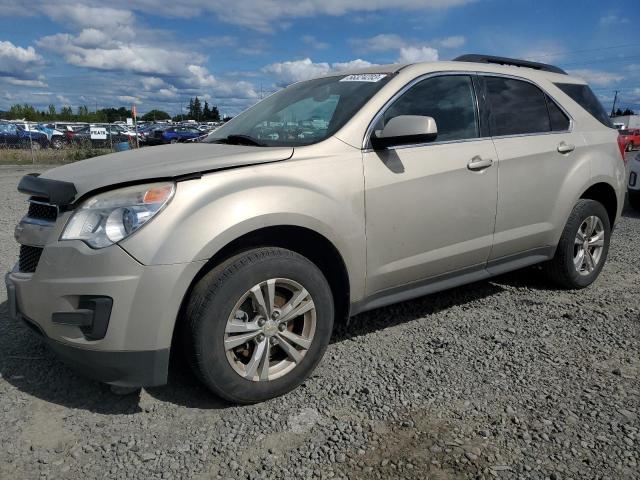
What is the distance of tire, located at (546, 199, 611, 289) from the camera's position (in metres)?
4.28

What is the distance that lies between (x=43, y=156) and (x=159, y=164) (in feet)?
71.3

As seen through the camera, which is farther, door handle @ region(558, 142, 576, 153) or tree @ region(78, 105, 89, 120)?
tree @ region(78, 105, 89, 120)

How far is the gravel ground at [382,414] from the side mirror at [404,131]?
4.30 feet

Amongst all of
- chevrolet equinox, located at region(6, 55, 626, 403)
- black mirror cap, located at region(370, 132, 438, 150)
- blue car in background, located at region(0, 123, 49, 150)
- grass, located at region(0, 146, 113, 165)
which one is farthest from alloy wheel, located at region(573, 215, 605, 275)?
blue car in background, located at region(0, 123, 49, 150)

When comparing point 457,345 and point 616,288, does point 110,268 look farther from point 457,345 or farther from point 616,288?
point 616,288

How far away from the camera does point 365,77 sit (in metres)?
3.49

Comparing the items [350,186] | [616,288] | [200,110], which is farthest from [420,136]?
[200,110]

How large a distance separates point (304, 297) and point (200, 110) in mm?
93812

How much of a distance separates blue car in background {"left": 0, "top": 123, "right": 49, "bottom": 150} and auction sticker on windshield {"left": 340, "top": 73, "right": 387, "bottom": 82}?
2609cm

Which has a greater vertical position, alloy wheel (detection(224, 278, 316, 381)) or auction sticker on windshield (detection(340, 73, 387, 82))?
auction sticker on windshield (detection(340, 73, 387, 82))

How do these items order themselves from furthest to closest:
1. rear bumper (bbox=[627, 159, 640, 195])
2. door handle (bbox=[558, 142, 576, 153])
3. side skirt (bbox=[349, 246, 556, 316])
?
rear bumper (bbox=[627, 159, 640, 195]), door handle (bbox=[558, 142, 576, 153]), side skirt (bbox=[349, 246, 556, 316])

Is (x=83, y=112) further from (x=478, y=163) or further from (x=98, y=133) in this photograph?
(x=478, y=163)

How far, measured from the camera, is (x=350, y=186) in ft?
9.68

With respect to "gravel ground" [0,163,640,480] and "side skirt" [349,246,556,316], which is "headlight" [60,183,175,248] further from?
"side skirt" [349,246,556,316]
